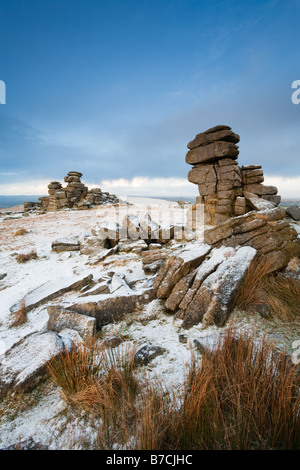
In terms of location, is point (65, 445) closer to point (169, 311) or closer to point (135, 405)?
point (135, 405)

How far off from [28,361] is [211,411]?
247 centimetres

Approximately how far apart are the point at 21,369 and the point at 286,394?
3095 mm

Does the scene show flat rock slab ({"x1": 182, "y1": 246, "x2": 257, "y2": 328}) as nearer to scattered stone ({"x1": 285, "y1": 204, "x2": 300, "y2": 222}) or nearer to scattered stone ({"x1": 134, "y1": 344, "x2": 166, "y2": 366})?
scattered stone ({"x1": 134, "y1": 344, "x2": 166, "y2": 366})

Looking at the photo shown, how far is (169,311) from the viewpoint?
4.20 metres

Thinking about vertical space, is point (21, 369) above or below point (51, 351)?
below

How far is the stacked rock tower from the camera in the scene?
11516 millimetres

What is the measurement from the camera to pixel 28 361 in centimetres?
289

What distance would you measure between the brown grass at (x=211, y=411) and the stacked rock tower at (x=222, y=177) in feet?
33.9

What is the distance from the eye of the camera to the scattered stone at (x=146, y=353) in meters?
2.87

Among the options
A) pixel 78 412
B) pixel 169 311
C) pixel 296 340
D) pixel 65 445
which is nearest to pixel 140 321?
pixel 169 311

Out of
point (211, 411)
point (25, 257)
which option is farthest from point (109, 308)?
point (25, 257)

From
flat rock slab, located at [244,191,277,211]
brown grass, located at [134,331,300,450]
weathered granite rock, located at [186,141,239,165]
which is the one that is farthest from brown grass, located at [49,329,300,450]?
weathered granite rock, located at [186,141,239,165]

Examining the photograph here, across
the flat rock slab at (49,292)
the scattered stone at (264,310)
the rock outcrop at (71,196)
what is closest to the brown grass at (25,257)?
the flat rock slab at (49,292)

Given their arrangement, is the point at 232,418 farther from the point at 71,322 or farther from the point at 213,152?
the point at 213,152
